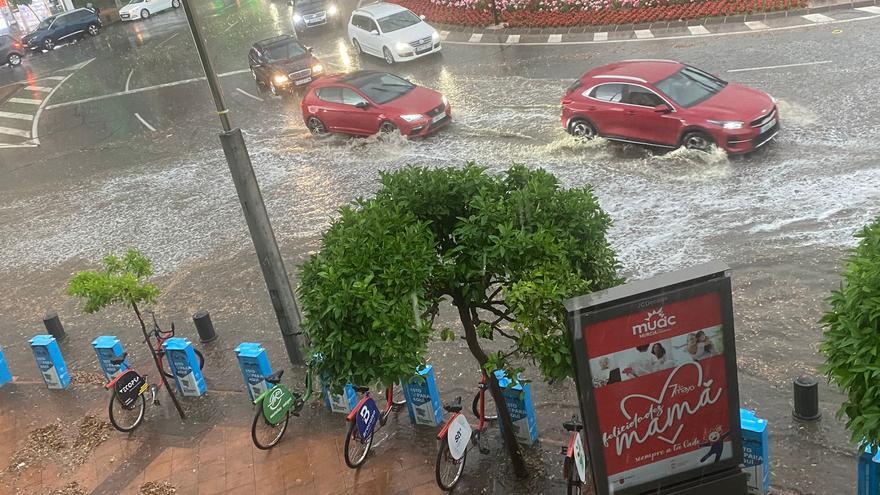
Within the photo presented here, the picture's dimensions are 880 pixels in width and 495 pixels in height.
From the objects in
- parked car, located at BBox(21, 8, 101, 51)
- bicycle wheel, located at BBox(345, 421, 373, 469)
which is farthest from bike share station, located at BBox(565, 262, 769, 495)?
parked car, located at BBox(21, 8, 101, 51)

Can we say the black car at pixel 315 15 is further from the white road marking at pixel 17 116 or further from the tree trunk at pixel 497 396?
the tree trunk at pixel 497 396

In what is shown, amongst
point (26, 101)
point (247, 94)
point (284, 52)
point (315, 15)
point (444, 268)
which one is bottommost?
point (247, 94)

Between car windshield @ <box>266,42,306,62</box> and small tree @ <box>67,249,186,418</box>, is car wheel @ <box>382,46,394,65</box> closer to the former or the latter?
car windshield @ <box>266,42,306,62</box>

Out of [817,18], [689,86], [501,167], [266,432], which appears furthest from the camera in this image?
[817,18]

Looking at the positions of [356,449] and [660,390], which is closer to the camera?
[660,390]

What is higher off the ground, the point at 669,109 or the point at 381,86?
the point at 381,86

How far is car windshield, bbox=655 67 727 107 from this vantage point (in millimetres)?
14578

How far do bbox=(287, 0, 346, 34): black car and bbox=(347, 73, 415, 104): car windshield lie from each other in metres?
12.6

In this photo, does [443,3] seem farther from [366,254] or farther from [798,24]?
[366,254]

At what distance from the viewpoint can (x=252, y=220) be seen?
10117mm

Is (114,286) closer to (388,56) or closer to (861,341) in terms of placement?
(861,341)

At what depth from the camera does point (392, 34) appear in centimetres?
2386

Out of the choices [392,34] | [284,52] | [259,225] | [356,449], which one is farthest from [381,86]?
[356,449]

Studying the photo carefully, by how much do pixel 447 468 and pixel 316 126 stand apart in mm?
13422
